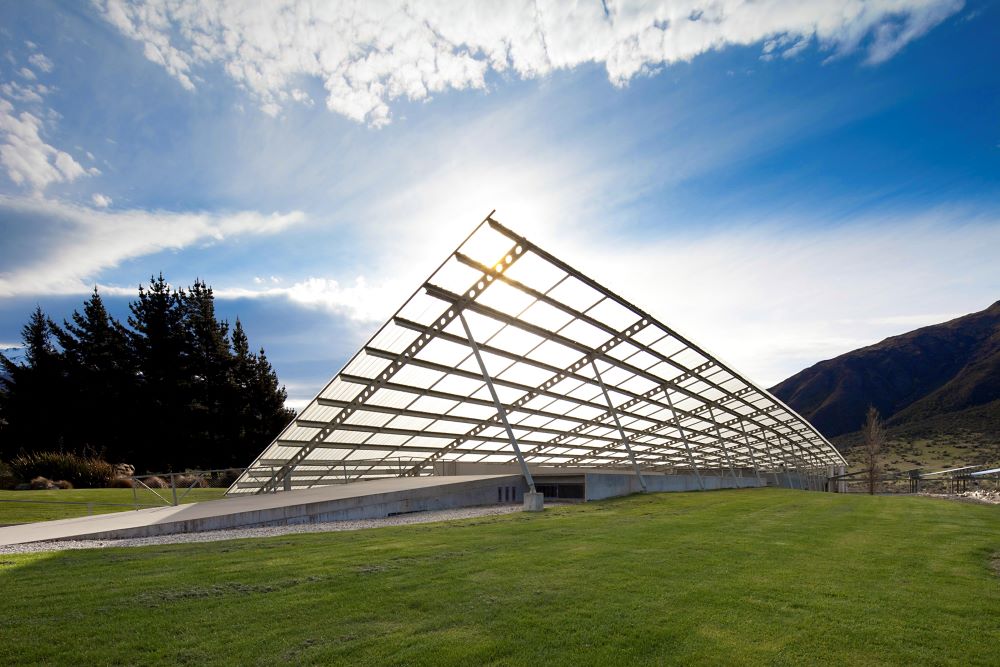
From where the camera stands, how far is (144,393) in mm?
58062

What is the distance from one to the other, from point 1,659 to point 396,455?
30.7 metres

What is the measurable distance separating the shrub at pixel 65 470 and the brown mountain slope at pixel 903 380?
154 metres

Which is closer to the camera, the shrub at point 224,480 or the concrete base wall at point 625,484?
the concrete base wall at point 625,484

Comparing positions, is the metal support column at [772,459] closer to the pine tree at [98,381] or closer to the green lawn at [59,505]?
the green lawn at [59,505]

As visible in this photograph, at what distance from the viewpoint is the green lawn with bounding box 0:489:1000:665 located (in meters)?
5.93

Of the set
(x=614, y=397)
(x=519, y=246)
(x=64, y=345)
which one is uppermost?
(x=64, y=345)

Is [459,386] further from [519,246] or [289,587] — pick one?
[289,587]

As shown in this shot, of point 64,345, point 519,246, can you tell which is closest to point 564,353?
point 519,246

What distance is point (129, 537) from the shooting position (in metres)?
16.2

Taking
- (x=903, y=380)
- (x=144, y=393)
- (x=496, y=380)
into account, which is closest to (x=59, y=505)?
(x=496, y=380)

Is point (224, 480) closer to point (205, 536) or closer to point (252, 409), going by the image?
point (252, 409)

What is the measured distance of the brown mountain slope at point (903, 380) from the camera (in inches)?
5389

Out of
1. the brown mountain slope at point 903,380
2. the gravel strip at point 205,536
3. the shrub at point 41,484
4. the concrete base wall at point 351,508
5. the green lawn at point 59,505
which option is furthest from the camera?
the brown mountain slope at point 903,380

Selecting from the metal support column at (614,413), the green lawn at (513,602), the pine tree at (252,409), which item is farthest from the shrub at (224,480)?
the green lawn at (513,602)
